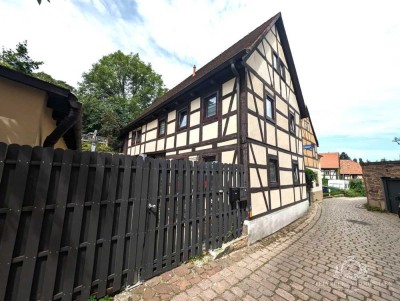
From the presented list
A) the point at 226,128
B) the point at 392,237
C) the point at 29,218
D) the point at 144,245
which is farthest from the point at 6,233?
the point at 392,237

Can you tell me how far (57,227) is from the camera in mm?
2391

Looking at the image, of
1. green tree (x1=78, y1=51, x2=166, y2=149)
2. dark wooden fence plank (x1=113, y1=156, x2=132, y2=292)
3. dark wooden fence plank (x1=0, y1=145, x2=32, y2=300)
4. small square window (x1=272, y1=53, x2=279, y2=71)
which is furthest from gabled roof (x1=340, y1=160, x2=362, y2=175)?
dark wooden fence plank (x1=0, y1=145, x2=32, y2=300)

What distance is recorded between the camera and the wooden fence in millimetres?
2170

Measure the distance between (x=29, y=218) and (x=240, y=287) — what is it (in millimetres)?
3361

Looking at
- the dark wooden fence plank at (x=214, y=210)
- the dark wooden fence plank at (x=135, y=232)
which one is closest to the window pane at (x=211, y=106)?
the dark wooden fence plank at (x=214, y=210)

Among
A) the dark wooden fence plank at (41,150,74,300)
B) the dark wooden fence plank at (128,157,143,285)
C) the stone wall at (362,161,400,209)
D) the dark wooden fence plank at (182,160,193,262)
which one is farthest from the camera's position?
the stone wall at (362,161,400,209)

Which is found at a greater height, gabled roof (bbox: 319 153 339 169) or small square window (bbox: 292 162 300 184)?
gabled roof (bbox: 319 153 339 169)

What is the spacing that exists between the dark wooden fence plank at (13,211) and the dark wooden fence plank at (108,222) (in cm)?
95

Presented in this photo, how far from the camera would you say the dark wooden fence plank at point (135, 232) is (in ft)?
10.0

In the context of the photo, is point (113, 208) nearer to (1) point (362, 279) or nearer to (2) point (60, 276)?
(2) point (60, 276)

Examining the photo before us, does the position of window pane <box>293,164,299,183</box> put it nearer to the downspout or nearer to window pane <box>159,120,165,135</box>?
window pane <box>159,120,165,135</box>

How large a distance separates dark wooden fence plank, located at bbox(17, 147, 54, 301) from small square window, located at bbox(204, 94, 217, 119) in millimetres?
5802

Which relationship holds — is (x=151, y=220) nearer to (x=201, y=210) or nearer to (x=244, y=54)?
(x=201, y=210)

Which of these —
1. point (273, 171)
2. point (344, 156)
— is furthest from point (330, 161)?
point (344, 156)
